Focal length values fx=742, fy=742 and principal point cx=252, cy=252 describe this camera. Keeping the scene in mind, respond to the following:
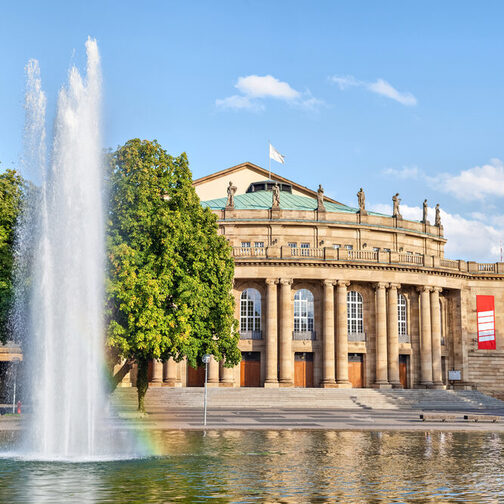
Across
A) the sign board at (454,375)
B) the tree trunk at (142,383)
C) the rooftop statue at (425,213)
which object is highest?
the rooftop statue at (425,213)

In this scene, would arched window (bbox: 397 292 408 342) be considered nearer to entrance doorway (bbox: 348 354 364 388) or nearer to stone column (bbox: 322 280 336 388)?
entrance doorway (bbox: 348 354 364 388)

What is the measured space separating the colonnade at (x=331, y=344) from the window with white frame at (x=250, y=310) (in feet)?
4.67

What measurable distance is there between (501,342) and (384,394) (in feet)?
71.2

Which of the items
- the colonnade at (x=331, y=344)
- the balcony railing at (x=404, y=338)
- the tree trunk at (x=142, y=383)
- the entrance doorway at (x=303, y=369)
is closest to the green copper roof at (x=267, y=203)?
the colonnade at (x=331, y=344)

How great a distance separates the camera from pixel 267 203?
7962 centimetres

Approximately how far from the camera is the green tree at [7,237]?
39.8 m

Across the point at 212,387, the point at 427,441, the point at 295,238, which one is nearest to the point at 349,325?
the point at 295,238

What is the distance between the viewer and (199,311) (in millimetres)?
40781

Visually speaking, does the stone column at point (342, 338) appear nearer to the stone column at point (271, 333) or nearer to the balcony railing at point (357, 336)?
the balcony railing at point (357, 336)

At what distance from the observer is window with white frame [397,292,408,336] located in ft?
237

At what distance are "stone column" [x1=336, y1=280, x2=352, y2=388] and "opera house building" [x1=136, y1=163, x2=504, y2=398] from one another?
9cm

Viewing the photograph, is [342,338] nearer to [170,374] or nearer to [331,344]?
[331,344]

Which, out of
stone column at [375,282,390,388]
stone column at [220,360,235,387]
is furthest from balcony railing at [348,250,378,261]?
stone column at [220,360,235,387]

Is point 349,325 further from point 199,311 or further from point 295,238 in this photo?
point 199,311
